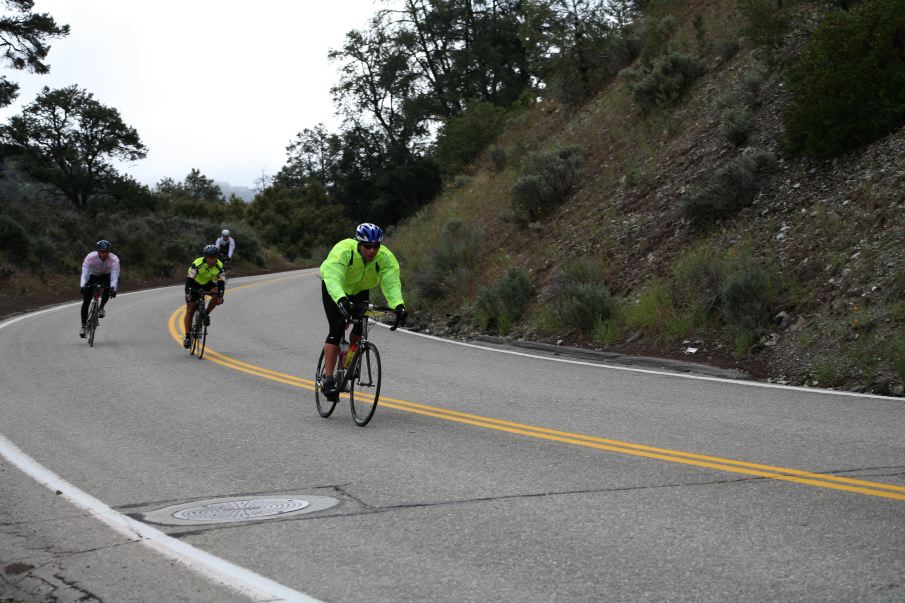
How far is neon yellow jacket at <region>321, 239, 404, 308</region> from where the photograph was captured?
29.9 feet

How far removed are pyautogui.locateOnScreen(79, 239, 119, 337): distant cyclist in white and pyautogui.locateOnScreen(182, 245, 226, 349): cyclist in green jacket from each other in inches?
78.0

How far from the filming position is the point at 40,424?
9617mm

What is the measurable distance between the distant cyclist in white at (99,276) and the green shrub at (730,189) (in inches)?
428

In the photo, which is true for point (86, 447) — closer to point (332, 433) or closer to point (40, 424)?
point (40, 424)

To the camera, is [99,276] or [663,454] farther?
[99,276]

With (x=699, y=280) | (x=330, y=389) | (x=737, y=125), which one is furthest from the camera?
(x=737, y=125)

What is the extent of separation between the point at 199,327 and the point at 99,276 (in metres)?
3.20

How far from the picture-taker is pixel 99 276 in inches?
693

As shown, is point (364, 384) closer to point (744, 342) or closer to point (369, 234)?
point (369, 234)

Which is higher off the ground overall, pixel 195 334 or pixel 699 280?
pixel 699 280

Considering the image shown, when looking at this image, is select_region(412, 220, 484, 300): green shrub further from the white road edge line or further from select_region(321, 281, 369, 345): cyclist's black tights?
the white road edge line

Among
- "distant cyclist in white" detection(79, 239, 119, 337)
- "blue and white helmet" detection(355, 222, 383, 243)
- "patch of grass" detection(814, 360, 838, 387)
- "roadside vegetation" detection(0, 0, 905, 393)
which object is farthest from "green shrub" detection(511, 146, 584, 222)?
"blue and white helmet" detection(355, 222, 383, 243)

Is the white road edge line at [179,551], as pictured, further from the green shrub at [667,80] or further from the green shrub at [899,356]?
the green shrub at [667,80]

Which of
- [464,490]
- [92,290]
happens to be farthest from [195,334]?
[464,490]
